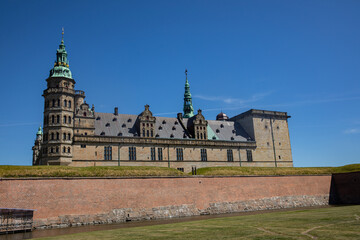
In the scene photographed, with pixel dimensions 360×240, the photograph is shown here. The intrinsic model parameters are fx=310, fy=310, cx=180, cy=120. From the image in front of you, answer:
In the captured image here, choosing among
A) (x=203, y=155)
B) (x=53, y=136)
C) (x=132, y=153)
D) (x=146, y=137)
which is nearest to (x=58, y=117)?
(x=53, y=136)

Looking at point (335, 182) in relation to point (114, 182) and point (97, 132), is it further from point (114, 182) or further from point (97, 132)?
point (97, 132)

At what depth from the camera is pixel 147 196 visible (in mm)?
32500

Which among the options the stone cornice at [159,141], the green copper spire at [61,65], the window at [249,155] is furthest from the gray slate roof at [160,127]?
the green copper spire at [61,65]

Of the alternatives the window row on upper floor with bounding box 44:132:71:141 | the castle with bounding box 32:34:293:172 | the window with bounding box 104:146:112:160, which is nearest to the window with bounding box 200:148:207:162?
the castle with bounding box 32:34:293:172

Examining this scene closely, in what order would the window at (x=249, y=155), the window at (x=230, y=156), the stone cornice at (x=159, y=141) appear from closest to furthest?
the stone cornice at (x=159, y=141)
the window at (x=230, y=156)
the window at (x=249, y=155)

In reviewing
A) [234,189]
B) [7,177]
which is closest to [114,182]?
[7,177]

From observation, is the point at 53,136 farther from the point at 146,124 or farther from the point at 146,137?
the point at 146,124

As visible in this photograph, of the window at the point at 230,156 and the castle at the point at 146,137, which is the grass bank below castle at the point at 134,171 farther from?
the window at the point at 230,156

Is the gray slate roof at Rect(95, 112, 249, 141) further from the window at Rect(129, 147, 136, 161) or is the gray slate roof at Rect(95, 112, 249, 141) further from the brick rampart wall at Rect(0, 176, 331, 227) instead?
the brick rampart wall at Rect(0, 176, 331, 227)

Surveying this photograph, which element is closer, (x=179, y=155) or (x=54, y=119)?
(x=54, y=119)

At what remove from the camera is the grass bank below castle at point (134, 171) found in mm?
28855

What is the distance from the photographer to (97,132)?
47906 millimetres

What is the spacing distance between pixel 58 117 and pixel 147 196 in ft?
65.5

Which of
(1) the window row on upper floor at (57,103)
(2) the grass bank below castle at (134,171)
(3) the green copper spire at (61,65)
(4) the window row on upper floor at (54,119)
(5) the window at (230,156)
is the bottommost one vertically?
(2) the grass bank below castle at (134,171)
